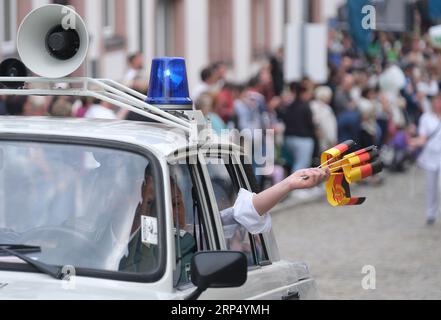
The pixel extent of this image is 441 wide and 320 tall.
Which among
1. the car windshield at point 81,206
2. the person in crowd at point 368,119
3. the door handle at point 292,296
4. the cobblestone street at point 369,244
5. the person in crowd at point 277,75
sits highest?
the car windshield at point 81,206

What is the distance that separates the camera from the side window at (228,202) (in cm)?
548

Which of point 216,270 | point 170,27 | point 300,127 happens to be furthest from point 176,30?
point 216,270

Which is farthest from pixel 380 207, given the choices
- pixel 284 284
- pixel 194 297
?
pixel 194 297

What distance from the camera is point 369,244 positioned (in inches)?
573

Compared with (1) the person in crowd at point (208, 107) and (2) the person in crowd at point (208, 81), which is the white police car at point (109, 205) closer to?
(1) the person in crowd at point (208, 107)

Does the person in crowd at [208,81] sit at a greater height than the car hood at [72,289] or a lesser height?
lesser

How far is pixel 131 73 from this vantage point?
16250 mm

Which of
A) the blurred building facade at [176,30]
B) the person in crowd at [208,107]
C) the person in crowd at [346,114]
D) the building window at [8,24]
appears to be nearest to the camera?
the person in crowd at [208,107]

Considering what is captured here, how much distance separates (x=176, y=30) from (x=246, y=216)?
792 inches

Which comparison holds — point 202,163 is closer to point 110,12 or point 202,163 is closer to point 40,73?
point 40,73

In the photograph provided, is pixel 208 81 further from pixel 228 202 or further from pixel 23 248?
pixel 23 248

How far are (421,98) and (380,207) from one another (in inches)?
422

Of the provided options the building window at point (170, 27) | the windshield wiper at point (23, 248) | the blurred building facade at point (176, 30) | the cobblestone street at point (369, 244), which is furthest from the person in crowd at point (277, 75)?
the windshield wiper at point (23, 248)

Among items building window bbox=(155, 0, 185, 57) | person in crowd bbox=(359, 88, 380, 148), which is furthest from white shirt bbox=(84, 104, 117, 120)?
building window bbox=(155, 0, 185, 57)
